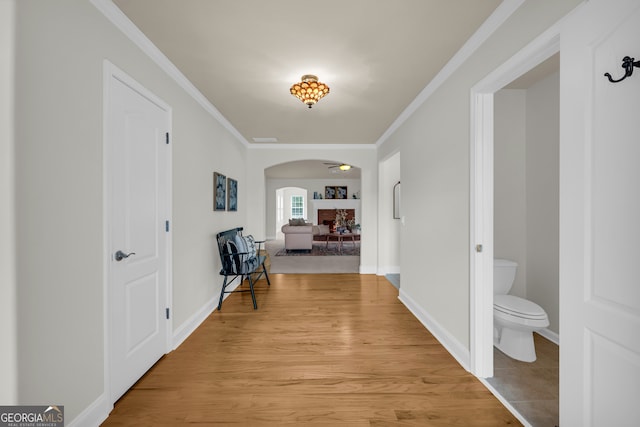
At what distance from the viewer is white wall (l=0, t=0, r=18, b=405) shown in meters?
1.10

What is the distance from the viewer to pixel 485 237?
199cm

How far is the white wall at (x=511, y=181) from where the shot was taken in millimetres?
2801

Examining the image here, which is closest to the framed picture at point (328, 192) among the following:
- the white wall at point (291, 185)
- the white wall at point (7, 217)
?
the white wall at point (291, 185)

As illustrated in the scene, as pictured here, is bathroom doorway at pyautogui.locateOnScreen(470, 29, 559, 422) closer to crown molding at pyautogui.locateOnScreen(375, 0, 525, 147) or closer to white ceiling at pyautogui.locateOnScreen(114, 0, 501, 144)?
crown molding at pyautogui.locateOnScreen(375, 0, 525, 147)

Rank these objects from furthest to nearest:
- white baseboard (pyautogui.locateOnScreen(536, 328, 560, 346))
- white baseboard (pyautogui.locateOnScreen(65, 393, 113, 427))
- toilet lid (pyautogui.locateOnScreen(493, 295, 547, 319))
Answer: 1. white baseboard (pyautogui.locateOnScreen(536, 328, 560, 346))
2. toilet lid (pyautogui.locateOnScreen(493, 295, 547, 319))
3. white baseboard (pyautogui.locateOnScreen(65, 393, 113, 427))

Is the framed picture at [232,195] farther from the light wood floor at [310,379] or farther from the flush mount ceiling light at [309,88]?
the flush mount ceiling light at [309,88]

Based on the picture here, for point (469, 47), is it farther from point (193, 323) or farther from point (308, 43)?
point (193, 323)

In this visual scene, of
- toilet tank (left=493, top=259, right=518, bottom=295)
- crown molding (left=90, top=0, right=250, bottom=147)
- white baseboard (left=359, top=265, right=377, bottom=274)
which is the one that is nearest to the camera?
crown molding (left=90, top=0, right=250, bottom=147)

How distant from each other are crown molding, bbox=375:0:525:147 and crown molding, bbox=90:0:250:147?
7.84 ft

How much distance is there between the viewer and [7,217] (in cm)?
112

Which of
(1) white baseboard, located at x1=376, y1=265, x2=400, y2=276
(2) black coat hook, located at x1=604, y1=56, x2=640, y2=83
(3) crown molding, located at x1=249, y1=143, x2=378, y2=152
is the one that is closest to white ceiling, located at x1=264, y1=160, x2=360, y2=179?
(3) crown molding, located at x1=249, y1=143, x2=378, y2=152

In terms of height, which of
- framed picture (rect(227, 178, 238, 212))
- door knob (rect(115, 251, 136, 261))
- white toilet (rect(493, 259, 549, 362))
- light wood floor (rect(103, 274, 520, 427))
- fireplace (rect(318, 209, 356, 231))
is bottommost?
light wood floor (rect(103, 274, 520, 427))

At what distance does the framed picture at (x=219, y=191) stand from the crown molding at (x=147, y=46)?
2.67 ft

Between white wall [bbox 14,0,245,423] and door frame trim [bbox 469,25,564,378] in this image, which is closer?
white wall [bbox 14,0,245,423]
